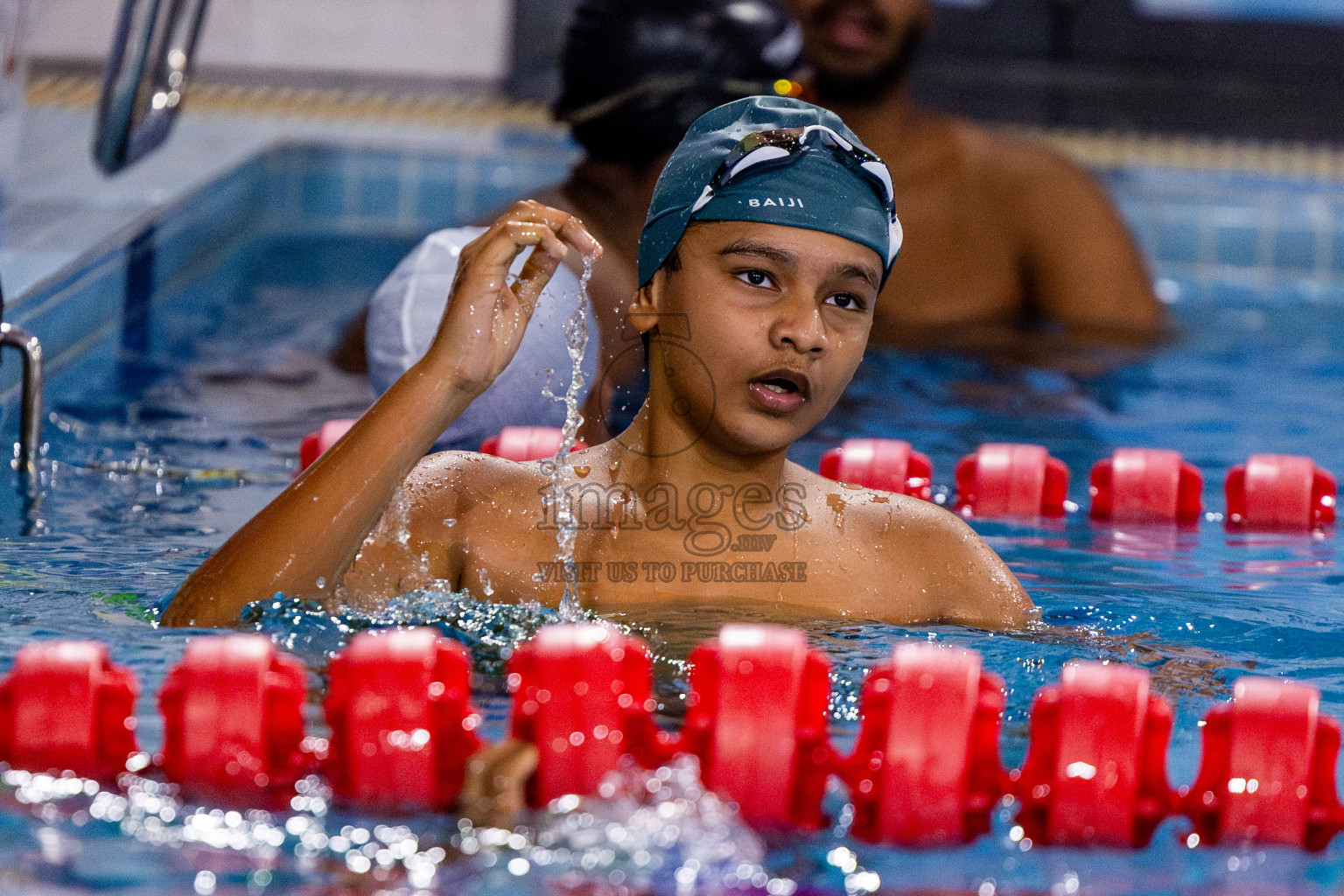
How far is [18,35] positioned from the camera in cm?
480

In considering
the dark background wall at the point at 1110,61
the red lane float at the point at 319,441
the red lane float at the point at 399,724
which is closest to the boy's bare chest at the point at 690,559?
the red lane float at the point at 399,724

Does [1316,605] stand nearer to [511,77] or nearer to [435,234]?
[435,234]

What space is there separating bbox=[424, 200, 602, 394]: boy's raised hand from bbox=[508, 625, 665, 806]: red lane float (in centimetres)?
54

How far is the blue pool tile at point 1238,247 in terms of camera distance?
6.91 m

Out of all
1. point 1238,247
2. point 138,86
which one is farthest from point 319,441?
point 1238,247

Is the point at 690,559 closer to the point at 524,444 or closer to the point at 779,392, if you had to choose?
the point at 779,392

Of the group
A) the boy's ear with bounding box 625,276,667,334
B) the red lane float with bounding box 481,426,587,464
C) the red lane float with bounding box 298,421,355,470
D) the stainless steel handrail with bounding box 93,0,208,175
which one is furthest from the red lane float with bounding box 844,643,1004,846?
the stainless steel handrail with bounding box 93,0,208,175

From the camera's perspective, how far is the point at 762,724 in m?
1.90

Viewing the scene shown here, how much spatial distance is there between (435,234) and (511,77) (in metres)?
5.25

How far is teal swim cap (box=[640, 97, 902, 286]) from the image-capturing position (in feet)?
7.95

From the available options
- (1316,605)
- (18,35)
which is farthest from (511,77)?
(1316,605)

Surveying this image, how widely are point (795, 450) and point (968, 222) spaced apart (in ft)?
5.90

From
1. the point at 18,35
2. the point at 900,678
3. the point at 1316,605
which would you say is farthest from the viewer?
the point at 18,35

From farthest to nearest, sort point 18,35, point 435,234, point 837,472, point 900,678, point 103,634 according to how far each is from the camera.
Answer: point 18,35
point 435,234
point 837,472
point 103,634
point 900,678
